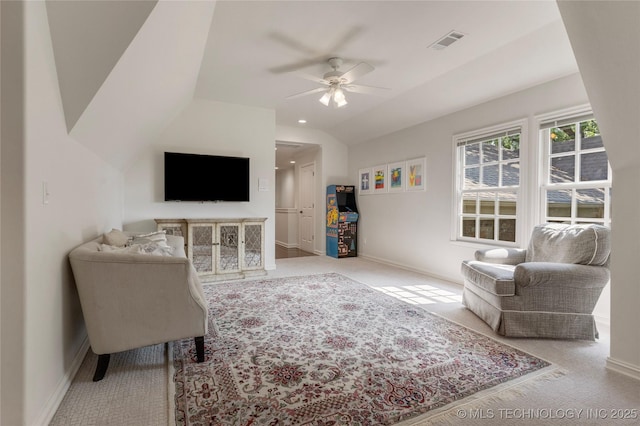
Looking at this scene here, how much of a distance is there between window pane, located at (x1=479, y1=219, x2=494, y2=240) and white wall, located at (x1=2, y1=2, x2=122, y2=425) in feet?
14.1

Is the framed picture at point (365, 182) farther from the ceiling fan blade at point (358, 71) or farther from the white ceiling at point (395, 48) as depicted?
the ceiling fan blade at point (358, 71)

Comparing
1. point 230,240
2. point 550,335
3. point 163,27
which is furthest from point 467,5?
point 230,240

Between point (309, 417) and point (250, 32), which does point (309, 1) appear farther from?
point (309, 417)

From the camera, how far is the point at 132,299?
1869mm

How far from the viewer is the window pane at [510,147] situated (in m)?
3.69

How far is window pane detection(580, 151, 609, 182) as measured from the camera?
294cm

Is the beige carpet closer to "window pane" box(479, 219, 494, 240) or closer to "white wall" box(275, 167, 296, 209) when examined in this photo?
"window pane" box(479, 219, 494, 240)

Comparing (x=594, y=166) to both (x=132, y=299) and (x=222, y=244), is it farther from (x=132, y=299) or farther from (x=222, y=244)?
(x=222, y=244)

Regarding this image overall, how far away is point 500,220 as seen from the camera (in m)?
3.89

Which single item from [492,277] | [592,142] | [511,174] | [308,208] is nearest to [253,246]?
[308,208]

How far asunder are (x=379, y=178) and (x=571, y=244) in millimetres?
3570

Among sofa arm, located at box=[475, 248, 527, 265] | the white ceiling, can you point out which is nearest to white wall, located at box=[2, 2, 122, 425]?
the white ceiling

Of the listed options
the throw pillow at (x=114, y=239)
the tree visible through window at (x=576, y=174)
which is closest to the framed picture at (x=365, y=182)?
the tree visible through window at (x=576, y=174)

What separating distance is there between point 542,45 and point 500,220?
194 cm
